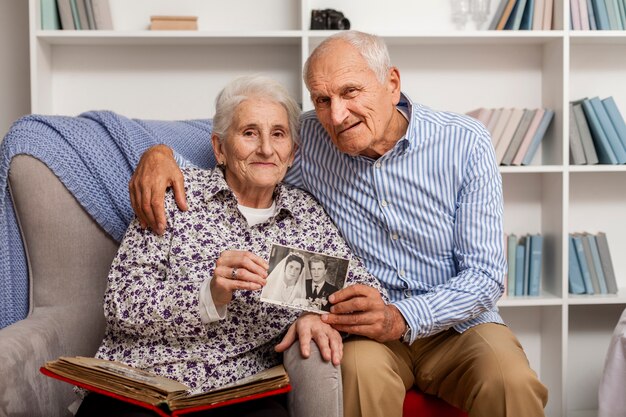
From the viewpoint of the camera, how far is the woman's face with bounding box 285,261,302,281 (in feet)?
5.35

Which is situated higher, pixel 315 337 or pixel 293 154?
pixel 293 154

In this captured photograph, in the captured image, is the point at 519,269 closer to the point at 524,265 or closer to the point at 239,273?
the point at 524,265

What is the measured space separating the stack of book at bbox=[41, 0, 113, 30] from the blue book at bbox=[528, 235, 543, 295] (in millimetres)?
1907

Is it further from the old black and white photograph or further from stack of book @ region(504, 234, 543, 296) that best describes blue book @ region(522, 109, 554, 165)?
the old black and white photograph

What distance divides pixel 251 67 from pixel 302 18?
0.36 meters

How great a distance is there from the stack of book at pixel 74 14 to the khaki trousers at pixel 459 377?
5.89 feet

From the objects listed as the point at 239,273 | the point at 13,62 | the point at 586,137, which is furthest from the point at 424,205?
the point at 13,62

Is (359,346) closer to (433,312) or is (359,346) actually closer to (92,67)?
(433,312)

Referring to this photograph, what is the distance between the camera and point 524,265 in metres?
3.09

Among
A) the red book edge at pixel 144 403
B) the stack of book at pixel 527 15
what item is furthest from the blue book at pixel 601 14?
the red book edge at pixel 144 403

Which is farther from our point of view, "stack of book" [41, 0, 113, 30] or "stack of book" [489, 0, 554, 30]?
"stack of book" [489, 0, 554, 30]

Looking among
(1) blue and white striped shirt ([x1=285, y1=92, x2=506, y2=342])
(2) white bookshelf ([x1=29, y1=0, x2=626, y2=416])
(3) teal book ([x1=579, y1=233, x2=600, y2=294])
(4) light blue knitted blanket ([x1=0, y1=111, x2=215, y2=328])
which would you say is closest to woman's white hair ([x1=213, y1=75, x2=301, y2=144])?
(1) blue and white striped shirt ([x1=285, y1=92, x2=506, y2=342])

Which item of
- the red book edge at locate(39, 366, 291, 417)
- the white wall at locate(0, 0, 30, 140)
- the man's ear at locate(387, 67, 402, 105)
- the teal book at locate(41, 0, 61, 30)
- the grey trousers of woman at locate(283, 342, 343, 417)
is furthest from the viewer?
the white wall at locate(0, 0, 30, 140)

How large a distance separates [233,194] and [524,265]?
64.7 inches
